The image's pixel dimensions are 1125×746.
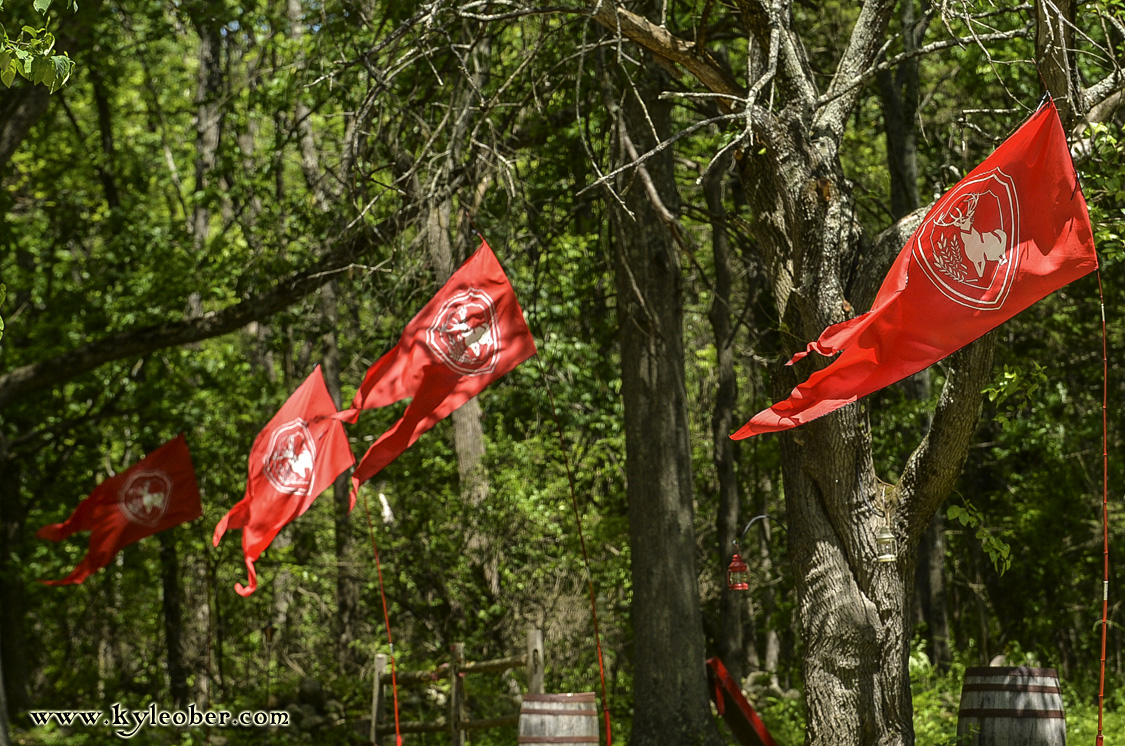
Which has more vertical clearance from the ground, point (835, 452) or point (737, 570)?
point (835, 452)

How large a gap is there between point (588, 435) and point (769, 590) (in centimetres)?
371

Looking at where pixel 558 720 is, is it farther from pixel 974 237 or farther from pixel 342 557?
pixel 342 557

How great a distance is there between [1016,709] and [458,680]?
5.24 m

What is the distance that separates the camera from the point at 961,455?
5.79m

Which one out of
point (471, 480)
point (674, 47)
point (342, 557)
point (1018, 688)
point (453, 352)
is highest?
point (674, 47)

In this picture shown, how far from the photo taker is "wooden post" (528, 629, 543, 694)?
352 inches

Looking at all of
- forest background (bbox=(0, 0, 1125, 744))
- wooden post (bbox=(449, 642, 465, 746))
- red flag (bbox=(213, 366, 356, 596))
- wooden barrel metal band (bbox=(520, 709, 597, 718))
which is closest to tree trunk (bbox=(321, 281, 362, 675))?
forest background (bbox=(0, 0, 1125, 744))

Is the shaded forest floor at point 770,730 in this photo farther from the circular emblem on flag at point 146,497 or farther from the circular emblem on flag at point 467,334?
the circular emblem on flag at point 467,334

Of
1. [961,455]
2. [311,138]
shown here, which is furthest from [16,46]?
[311,138]

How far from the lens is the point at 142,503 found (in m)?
11.5

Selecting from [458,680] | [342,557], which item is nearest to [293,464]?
[458,680]

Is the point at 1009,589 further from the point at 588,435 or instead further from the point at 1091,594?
the point at 588,435

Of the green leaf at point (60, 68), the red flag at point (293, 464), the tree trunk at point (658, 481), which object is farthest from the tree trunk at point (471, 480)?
the green leaf at point (60, 68)

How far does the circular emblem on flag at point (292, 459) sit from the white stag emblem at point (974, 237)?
17.3 feet
